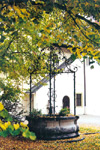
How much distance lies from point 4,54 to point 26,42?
139 centimetres

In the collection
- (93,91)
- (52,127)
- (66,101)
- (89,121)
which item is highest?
(93,91)

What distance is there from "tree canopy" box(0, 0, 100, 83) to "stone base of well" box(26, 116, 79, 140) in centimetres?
206

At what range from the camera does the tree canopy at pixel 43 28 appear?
6000 millimetres

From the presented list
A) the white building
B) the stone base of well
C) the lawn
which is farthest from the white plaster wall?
the lawn

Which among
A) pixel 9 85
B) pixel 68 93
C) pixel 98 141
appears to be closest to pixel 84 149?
pixel 98 141

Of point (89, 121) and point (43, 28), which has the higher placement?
point (43, 28)

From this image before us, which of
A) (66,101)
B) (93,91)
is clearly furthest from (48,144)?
(93,91)

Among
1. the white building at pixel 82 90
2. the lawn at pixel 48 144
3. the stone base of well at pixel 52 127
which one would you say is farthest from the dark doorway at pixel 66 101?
the lawn at pixel 48 144

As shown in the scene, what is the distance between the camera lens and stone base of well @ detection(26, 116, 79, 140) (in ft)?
36.6

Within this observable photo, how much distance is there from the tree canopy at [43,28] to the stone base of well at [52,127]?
2065 mm

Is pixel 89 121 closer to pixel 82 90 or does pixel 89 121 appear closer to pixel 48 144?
pixel 82 90

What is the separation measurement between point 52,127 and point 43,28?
5.41 m

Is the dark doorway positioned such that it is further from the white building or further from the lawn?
the lawn

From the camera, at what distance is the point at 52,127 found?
11180 mm
